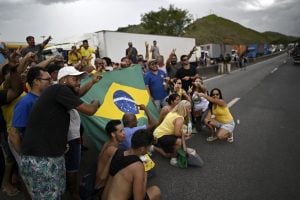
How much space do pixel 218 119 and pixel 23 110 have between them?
16.9 ft

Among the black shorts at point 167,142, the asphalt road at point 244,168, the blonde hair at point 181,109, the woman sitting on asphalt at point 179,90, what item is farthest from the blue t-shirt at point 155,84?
the black shorts at point 167,142

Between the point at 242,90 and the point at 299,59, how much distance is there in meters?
24.1

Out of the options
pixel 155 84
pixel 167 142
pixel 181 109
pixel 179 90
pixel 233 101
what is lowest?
pixel 233 101

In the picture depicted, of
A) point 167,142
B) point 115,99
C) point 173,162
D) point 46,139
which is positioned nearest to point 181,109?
point 167,142

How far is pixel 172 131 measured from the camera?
249 inches

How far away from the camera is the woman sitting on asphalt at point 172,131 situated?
6.16m

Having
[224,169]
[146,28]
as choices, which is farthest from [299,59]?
[146,28]

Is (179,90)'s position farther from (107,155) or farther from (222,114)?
(107,155)

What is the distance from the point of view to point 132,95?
22.9ft

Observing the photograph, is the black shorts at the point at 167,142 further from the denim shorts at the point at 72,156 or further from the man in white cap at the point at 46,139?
the man in white cap at the point at 46,139

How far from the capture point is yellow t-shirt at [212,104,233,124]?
7629 millimetres

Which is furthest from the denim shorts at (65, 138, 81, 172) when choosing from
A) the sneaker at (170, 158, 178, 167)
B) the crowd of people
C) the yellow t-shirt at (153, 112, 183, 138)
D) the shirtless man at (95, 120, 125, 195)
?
the yellow t-shirt at (153, 112, 183, 138)

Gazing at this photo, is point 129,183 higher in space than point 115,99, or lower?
lower

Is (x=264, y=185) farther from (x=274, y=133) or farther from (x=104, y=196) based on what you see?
(x=274, y=133)
